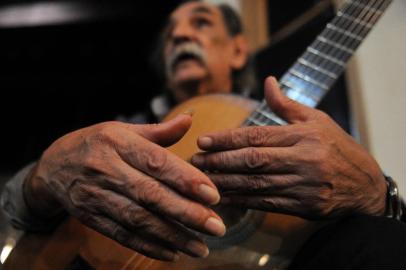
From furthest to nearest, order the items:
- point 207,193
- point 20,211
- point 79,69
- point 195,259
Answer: point 79,69
point 20,211
point 195,259
point 207,193

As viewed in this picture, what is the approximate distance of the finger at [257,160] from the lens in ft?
1.47

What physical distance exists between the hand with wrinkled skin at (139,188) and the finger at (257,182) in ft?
0.20

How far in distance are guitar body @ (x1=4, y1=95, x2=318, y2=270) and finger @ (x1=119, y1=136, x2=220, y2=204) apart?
14 cm

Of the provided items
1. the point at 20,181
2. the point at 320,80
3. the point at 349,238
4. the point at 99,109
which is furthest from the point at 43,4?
the point at 349,238

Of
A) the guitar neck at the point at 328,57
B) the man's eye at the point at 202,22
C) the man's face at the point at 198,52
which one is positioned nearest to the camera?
the guitar neck at the point at 328,57

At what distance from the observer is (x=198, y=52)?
44.8 inches

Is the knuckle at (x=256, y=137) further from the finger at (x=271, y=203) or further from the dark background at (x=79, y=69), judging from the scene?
the dark background at (x=79, y=69)

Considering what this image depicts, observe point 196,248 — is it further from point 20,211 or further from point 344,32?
point 344,32

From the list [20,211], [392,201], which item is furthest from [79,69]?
[392,201]

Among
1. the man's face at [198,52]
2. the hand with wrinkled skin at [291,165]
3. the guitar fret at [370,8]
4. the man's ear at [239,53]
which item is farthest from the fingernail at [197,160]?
the man's ear at [239,53]

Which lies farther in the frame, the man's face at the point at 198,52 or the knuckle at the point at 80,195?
the man's face at the point at 198,52

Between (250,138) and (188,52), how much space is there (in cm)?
71

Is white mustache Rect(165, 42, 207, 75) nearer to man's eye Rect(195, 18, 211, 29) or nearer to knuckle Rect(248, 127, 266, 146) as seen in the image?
man's eye Rect(195, 18, 211, 29)

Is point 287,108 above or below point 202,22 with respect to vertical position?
below
